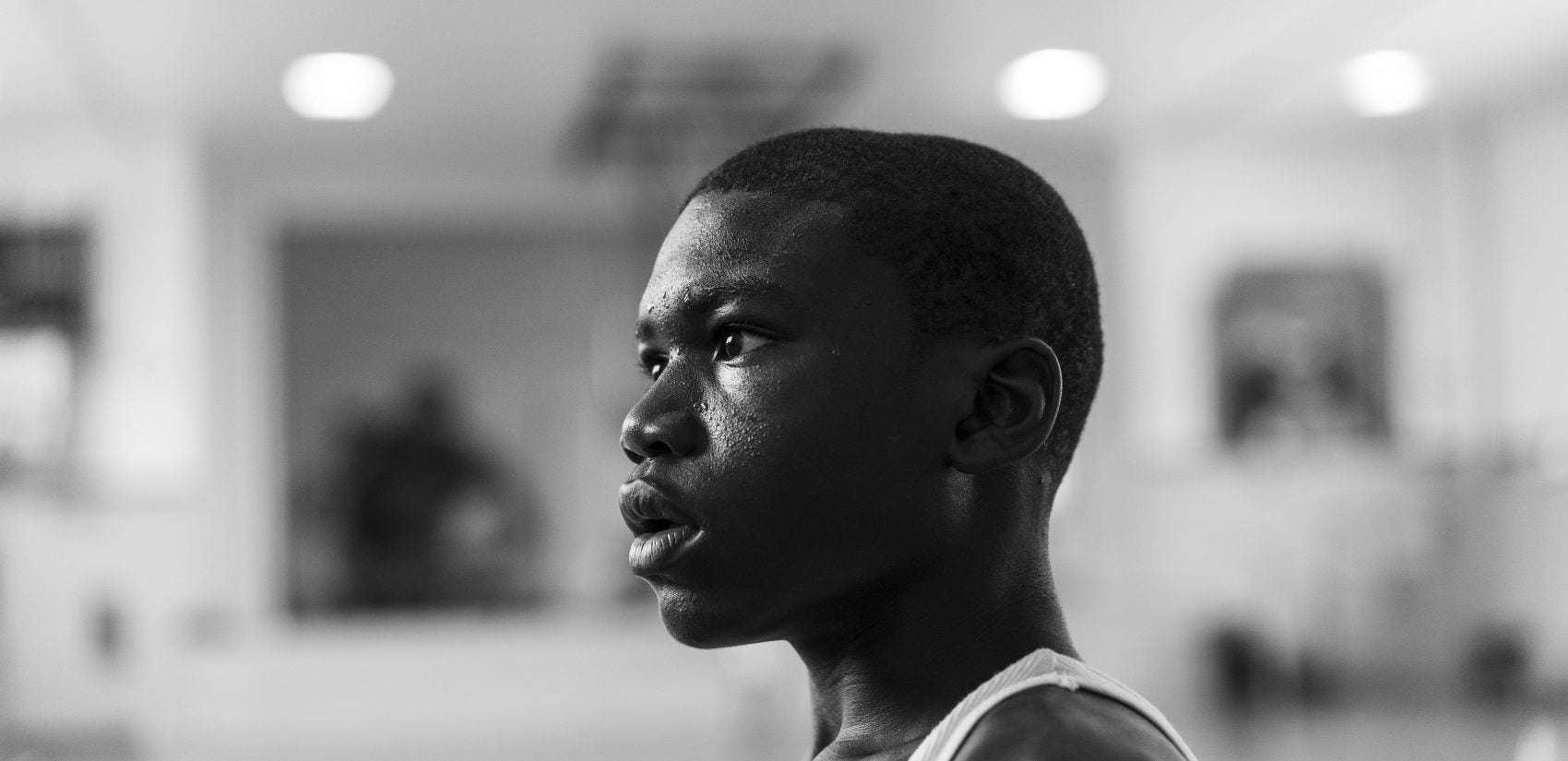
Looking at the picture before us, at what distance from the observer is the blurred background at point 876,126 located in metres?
7.13

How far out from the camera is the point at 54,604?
26.5ft

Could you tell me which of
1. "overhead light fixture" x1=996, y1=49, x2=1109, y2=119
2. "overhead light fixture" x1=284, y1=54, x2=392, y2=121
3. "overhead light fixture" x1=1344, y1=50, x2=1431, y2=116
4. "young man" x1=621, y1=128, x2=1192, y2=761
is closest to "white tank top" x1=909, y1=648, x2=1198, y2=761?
"young man" x1=621, y1=128, x2=1192, y2=761

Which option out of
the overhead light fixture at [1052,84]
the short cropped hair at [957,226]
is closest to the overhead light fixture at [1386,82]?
the overhead light fixture at [1052,84]

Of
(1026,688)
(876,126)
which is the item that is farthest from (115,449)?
(1026,688)

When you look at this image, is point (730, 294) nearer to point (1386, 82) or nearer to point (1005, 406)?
point (1005, 406)

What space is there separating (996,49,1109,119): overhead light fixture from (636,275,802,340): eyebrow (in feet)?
21.7

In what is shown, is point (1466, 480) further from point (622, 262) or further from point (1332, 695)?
point (622, 262)

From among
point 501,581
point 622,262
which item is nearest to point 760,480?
point 622,262

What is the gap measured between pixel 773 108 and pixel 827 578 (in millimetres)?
6960

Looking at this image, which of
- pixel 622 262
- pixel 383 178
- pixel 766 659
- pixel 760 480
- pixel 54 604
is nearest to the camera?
pixel 760 480

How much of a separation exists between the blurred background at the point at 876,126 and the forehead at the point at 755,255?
574 centimetres

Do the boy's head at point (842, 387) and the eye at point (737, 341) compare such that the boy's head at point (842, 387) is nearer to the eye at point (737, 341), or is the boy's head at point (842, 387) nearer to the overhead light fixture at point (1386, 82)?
the eye at point (737, 341)

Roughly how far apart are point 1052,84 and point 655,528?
709cm

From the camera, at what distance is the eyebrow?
0.75 m
